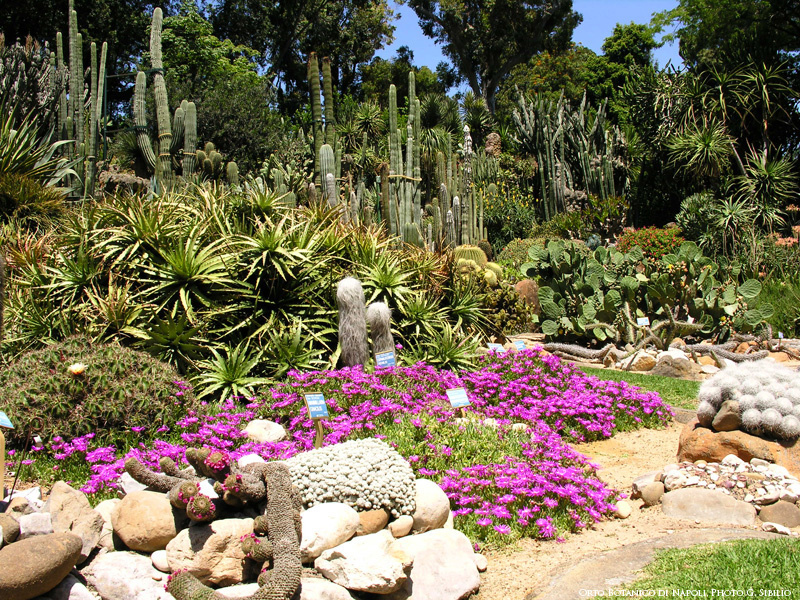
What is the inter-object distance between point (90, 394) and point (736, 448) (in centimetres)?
518

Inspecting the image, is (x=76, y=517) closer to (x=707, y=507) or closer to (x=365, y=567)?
(x=365, y=567)

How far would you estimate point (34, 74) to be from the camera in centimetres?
1773

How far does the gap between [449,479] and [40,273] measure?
5.38 meters

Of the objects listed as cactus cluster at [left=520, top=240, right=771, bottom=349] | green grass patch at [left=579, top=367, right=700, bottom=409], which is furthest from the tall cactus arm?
green grass patch at [left=579, top=367, right=700, bottom=409]

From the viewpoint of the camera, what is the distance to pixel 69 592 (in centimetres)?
333

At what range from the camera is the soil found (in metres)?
3.91

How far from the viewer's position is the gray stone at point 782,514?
15.2 ft

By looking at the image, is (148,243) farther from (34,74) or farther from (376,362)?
(34,74)

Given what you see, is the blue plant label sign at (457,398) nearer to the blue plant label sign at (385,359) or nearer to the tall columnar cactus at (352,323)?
the blue plant label sign at (385,359)

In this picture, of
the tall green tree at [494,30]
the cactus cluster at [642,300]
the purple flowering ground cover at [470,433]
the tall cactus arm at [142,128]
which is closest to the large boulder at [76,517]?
the purple flowering ground cover at [470,433]

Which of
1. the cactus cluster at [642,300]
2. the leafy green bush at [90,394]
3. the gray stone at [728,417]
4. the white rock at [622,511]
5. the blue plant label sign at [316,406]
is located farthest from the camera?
the cactus cluster at [642,300]

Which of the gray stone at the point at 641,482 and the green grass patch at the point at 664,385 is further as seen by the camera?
the green grass patch at the point at 664,385

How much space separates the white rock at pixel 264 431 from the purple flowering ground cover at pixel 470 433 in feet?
0.37

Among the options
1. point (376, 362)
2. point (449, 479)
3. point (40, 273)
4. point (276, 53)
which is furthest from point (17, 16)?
point (449, 479)
